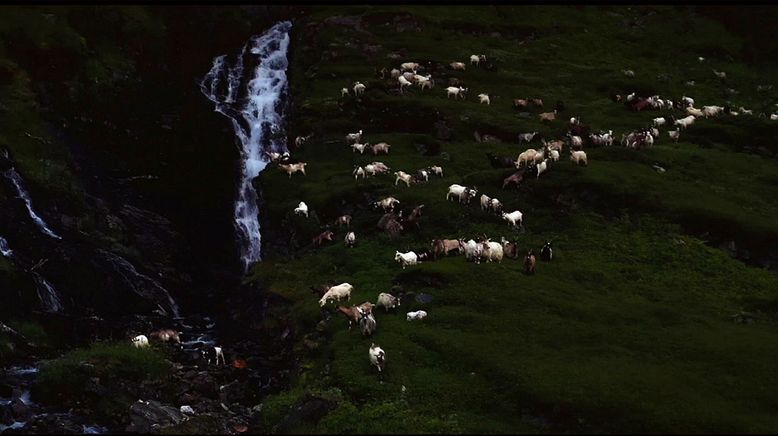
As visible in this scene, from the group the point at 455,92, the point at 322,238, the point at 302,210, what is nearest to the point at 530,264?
the point at 322,238

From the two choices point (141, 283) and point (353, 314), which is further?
point (141, 283)

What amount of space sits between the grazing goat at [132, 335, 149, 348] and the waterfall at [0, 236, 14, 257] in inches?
392

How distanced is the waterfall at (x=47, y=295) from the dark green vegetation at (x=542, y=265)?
1055 cm

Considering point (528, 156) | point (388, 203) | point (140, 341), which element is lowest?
point (140, 341)

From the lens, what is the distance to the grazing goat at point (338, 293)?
37156mm

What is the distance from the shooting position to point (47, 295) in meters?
40.5

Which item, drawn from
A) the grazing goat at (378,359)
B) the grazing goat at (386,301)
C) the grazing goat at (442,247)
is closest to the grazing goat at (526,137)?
the grazing goat at (442,247)

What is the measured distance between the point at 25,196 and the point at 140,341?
1672cm

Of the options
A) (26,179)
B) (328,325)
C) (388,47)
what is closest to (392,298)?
(328,325)

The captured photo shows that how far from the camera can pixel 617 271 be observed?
3938 cm

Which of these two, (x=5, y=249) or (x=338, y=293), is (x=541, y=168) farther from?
(x=5, y=249)

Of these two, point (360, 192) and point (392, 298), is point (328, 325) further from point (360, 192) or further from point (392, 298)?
point (360, 192)

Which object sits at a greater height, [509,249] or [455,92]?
[455,92]

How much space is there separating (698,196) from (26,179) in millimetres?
40218
